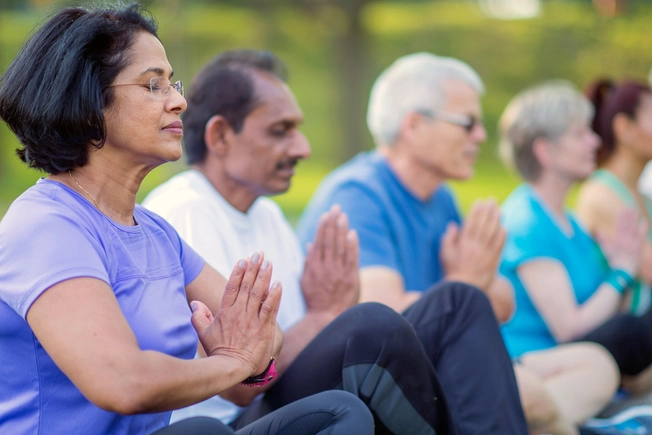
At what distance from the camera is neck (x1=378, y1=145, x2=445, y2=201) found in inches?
140

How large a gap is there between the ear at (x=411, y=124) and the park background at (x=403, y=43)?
385 inches

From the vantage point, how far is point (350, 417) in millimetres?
1681

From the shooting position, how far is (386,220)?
3.31 meters

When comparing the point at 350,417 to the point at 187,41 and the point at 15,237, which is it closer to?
the point at 15,237

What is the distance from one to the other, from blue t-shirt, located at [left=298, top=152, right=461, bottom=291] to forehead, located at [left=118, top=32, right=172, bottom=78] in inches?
60.5

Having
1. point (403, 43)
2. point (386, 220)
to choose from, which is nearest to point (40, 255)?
point (386, 220)

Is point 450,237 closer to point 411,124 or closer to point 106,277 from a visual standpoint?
point 411,124

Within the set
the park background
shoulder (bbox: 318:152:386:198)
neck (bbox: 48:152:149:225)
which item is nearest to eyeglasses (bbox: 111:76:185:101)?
neck (bbox: 48:152:149:225)

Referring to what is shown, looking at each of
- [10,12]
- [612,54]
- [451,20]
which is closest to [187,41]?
[10,12]

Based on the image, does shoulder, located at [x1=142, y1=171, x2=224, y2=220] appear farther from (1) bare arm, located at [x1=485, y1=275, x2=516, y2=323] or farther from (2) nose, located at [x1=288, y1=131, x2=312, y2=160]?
(1) bare arm, located at [x1=485, y1=275, x2=516, y2=323]

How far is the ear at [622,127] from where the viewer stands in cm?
422

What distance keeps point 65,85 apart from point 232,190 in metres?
1.14

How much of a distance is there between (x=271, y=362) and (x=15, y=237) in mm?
702

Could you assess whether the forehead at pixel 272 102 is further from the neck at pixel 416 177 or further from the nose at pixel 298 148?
the neck at pixel 416 177
